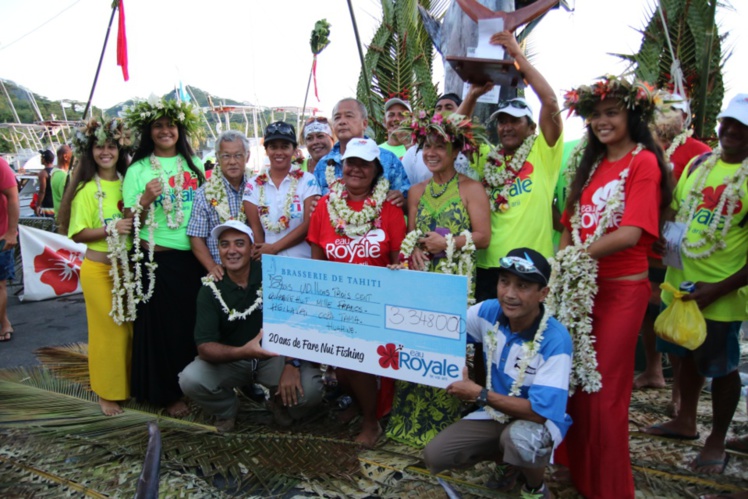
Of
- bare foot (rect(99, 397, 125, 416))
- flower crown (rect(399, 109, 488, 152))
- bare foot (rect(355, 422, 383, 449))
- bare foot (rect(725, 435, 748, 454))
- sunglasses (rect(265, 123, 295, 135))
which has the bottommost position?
bare foot (rect(99, 397, 125, 416))

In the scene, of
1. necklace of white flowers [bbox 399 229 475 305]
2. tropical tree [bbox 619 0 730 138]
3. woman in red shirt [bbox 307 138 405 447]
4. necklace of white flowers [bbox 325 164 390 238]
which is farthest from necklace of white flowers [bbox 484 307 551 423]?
tropical tree [bbox 619 0 730 138]

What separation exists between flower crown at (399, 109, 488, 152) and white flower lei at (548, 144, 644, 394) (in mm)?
946

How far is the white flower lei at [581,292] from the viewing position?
2.89 meters

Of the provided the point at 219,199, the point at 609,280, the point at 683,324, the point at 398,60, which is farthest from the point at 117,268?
the point at 398,60

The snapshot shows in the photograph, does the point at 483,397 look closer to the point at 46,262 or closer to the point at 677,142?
the point at 677,142

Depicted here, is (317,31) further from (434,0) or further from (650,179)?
(650,179)

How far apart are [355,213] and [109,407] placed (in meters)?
2.57

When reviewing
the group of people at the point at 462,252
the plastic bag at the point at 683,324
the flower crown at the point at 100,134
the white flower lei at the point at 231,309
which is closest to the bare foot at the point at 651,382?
the group of people at the point at 462,252

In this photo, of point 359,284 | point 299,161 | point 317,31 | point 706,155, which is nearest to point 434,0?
point 317,31

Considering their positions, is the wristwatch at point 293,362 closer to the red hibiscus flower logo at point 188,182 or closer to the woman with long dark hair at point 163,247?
the woman with long dark hair at point 163,247

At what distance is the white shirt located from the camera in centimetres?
414

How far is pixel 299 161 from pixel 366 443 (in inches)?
94.2

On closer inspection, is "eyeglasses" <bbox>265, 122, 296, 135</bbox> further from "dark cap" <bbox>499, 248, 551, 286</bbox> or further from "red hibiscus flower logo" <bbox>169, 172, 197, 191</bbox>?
"dark cap" <bbox>499, 248, 551, 286</bbox>

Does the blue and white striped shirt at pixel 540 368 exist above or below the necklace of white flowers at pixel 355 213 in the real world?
below
